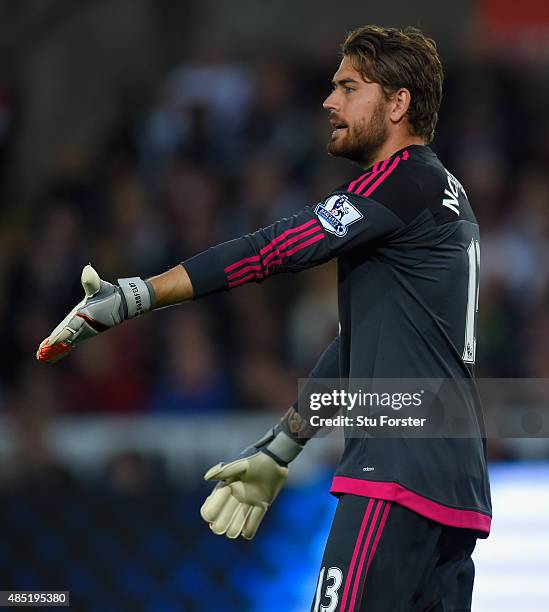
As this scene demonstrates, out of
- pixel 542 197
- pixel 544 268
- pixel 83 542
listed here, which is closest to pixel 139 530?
pixel 83 542

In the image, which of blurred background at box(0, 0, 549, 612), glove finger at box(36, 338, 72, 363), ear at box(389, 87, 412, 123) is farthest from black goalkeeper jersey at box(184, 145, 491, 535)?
blurred background at box(0, 0, 549, 612)

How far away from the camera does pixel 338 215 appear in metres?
3.68

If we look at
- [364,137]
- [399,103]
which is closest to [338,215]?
[364,137]

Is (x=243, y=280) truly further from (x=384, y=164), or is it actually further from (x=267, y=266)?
(x=384, y=164)

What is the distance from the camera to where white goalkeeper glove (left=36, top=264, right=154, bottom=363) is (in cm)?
347

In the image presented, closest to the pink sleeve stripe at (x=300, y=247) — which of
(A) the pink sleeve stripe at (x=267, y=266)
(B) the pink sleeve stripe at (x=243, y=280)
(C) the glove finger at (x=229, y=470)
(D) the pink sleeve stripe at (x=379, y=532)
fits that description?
(A) the pink sleeve stripe at (x=267, y=266)

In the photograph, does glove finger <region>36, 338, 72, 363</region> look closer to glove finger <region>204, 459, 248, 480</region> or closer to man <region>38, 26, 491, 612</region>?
man <region>38, 26, 491, 612</region>

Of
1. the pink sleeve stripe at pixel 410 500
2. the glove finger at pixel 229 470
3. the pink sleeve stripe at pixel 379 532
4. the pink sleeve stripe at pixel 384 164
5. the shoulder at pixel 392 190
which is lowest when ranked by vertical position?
the pink sleeve stripe at pixel 379 532

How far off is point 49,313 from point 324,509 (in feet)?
10.6

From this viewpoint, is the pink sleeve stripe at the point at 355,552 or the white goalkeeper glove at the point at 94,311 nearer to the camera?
the white goalkeeper glove at the point at 94,311

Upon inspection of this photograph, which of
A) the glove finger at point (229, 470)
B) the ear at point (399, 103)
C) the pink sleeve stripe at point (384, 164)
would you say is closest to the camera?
the pink sleeve stripe at point (384, 164)

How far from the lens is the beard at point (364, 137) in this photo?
3.89 metres

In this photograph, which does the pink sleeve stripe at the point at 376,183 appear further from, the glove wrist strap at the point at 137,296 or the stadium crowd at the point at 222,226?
the stadium crowd at the point at 222,226

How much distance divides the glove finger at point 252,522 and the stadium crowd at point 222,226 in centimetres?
333
